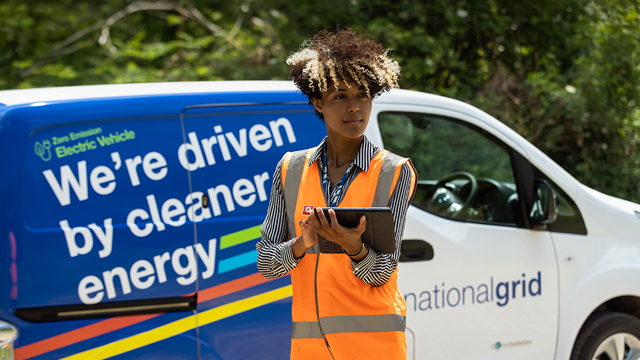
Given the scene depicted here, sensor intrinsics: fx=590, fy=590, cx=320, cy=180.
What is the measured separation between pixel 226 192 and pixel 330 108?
Answer: 3.45 feet

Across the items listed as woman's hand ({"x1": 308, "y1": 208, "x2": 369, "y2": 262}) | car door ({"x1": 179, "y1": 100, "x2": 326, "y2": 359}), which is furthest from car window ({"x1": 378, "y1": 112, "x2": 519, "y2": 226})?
woman's hand ({"x1": 308, "y1": 208, "x2": 369, "y2": 262})

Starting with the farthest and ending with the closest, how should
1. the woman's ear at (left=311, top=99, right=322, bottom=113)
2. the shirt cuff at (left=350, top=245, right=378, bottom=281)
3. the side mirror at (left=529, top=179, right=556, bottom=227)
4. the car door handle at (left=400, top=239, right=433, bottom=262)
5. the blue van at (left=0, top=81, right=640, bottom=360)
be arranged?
1. the side mirror at (left=529, top=179, right=556, bottom=227)
2. the car door handle at (left=400, top=239, right=433, bottom=262)
3. the blue van at (left=0, top=81, right=640, bottom=360)
4. the woman's ear at (left=311, top=99, right=322, bottom=113)
5. the shirt cuff at (left=350, top=245, right=378, bottom=281)

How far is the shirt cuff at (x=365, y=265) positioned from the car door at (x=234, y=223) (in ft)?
3.59

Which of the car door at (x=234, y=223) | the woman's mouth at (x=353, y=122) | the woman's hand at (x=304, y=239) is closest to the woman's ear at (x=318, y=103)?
the woman's mouth at (x=353, y=122)

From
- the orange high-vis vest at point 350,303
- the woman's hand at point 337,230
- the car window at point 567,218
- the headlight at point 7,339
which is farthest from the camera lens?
the car window at point 567,218

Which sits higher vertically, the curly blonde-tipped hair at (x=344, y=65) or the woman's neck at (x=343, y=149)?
the curly blonde-tipped hair at (x=344, y=65)

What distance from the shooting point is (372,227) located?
168 cm

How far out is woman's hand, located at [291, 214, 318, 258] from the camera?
5.52ft

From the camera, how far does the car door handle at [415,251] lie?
2977mm

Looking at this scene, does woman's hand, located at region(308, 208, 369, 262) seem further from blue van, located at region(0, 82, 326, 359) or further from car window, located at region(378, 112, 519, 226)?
car window, located at region(378, 112, 519, 226)

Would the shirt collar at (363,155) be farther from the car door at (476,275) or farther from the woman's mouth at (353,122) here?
the car door at (476,275)

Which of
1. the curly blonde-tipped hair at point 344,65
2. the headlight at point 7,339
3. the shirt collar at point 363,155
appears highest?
the curly blonde-tipped hair at point 344,65

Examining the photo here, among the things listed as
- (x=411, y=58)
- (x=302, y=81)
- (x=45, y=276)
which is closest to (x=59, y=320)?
(x=45, y=276)

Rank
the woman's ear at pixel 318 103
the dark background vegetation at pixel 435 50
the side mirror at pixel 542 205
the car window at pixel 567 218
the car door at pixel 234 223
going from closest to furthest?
the woman's ear at pixel 318 103, the car door at pixel 234 223, the side mirror at pixel 542 205, the car window at pixel 567 218, the dark background vegetation at pixel 435 50
